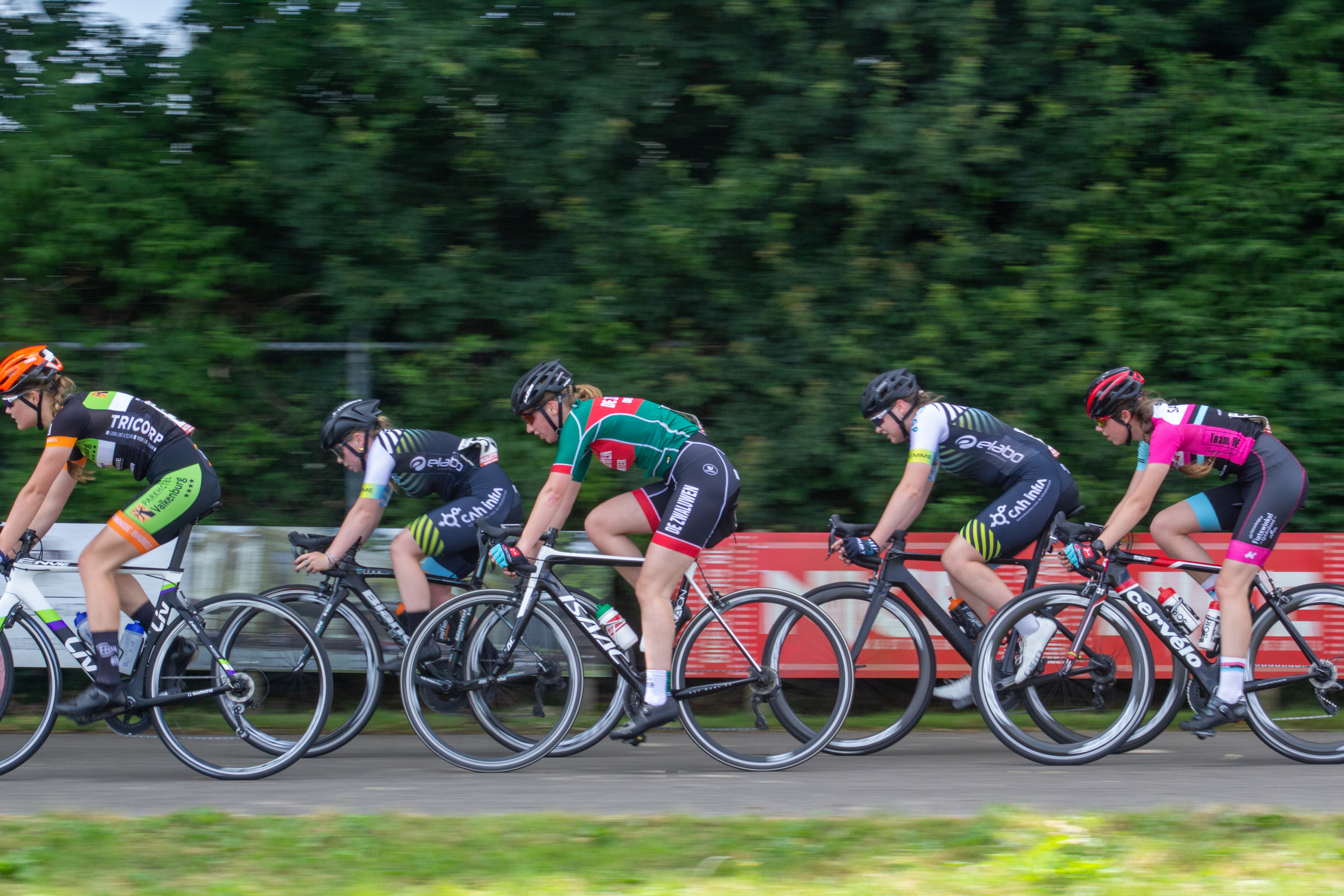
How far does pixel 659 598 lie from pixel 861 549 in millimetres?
1122

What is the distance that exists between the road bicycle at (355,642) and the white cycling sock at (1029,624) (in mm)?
2061

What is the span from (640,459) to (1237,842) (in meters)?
3.17

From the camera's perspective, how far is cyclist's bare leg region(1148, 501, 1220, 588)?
6.31 metres

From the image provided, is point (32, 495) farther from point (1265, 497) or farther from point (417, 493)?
point (1265, 497)

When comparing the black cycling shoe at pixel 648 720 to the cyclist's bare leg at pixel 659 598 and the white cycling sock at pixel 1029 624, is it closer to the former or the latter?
the cyclist's bare leg at pixel 659 598

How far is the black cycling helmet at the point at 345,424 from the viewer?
20.9 ft

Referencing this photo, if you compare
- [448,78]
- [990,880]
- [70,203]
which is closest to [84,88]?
[70,203]

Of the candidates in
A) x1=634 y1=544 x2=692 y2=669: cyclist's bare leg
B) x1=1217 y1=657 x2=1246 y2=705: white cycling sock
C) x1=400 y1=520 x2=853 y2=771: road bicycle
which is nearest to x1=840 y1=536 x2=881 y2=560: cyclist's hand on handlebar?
x1=400 y1=520 x2=853 y2=771: road bicycle

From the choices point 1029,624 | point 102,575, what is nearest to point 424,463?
point 102,575

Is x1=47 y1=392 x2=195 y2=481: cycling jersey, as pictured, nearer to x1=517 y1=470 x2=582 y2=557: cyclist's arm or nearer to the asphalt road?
the asphalt road

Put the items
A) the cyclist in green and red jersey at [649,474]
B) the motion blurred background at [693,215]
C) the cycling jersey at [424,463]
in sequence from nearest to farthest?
the cyclist in green and red jersey at [649,474] → the cycling jersey at [424,463] → the motion blurred background at [693,215]

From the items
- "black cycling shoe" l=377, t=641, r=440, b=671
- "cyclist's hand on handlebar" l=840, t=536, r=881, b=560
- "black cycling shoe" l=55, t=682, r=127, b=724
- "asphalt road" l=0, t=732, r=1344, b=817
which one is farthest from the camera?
"cyclist's hand on handlebar" l=840, t=536, r=881, b=560

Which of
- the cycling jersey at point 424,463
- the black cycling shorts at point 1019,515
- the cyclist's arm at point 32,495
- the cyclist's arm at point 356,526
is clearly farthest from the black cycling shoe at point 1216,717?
the cyclist's arm at point 32,495

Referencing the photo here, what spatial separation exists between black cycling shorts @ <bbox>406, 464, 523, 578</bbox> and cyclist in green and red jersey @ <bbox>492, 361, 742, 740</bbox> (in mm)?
622
